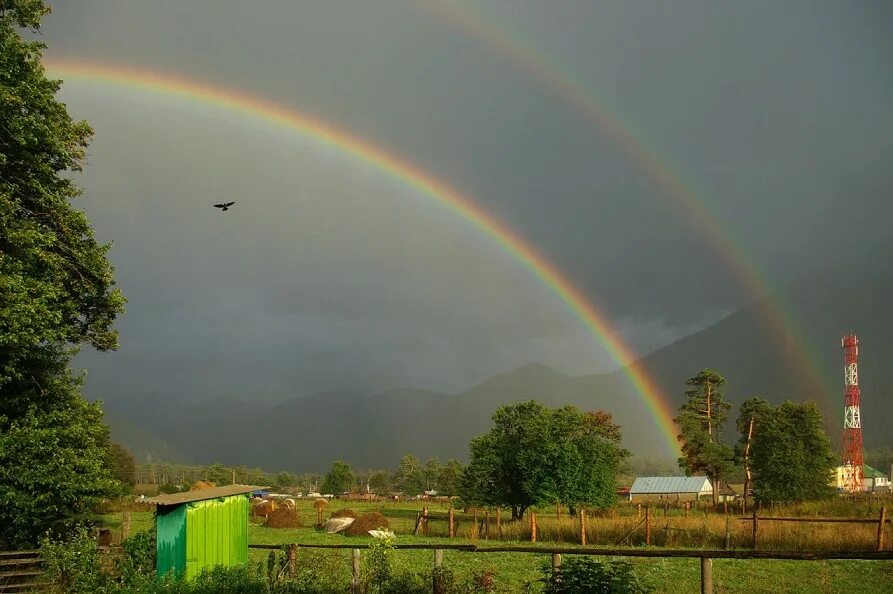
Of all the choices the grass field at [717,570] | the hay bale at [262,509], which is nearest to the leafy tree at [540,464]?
the grass field at [717,570]

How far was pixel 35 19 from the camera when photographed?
2086cm

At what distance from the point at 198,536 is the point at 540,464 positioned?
32314mm

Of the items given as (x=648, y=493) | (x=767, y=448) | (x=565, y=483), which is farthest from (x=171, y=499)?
(x=648, y=493)

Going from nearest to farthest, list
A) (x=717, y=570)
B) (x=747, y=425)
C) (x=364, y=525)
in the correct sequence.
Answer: (x=717, y=570) < (x=364, y=525) < (x=747, y=425)

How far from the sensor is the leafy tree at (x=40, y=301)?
18.8 meters

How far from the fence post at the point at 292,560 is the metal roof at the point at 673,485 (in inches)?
3513

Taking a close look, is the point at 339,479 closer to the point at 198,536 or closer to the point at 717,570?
the point at 717,570

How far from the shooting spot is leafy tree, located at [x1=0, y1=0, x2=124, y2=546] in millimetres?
18812

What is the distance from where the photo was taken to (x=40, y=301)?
739 inches

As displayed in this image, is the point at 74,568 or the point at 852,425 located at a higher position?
the point at 74,568

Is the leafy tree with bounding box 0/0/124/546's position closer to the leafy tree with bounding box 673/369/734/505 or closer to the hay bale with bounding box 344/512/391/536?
the hay bale with bounding box 344/512/391/536

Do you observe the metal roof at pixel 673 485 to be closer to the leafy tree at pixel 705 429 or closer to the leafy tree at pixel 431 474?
the leafy tree at pixel 705 429

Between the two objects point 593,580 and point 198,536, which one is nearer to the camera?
point 593,580

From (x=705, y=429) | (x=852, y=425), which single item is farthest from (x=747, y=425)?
(x=852, y=425)
